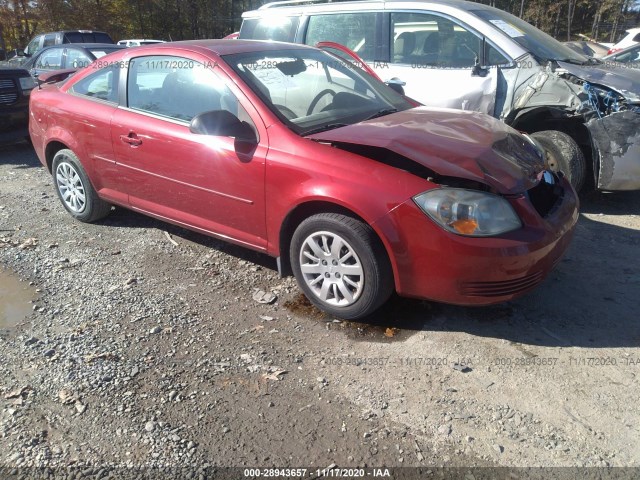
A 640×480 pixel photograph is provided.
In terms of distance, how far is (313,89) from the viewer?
400 centimetres

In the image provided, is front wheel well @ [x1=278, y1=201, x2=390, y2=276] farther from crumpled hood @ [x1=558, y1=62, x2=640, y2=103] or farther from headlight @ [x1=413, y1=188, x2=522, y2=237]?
crumpled hood @ [x1=558, y1=62, x2=640, y2=103]

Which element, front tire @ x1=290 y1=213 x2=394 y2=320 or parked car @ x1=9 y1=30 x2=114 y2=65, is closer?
front tire @ x1=290 y1=213 x2=394 y2=320

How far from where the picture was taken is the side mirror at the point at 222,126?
3361 millimetres

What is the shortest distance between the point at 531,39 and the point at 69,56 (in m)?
7.84

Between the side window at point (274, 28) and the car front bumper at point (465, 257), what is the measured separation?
4565mm

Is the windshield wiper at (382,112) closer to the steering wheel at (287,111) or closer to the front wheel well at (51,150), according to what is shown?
the steering wheel at (287,111)

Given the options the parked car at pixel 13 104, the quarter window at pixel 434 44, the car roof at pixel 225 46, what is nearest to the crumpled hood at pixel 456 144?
the car roof at pixel 225 46

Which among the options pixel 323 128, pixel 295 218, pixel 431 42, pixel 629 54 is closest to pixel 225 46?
pixel 323 128

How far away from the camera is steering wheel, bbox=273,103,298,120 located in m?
3.54

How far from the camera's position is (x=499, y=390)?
2715mm

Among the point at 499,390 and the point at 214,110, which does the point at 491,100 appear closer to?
the point at 214,110

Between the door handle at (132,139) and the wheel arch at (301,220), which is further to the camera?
the door handle at (132,139)

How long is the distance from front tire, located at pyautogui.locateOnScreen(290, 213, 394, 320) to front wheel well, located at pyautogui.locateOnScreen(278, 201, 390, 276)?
5 centimetres

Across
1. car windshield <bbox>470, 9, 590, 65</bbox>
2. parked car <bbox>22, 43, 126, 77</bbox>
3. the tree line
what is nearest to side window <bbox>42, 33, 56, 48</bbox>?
parked car <bbox>22, 43, 126, 77</bbox>
